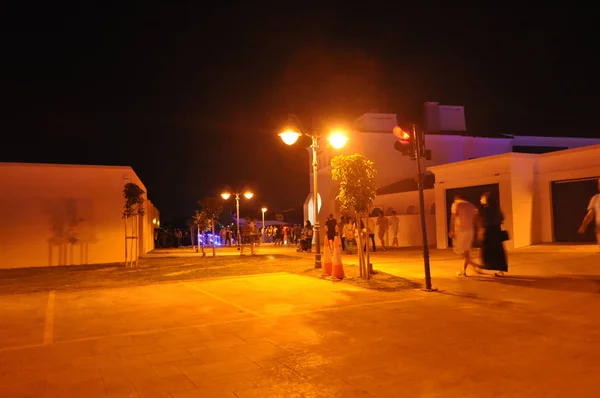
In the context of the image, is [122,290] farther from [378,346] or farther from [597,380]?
[597,380]

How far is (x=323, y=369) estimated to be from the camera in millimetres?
4707

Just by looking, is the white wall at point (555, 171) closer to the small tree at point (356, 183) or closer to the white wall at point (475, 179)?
the white wall at point (475, 179)

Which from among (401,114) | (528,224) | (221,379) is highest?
(401,114)

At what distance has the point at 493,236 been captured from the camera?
1012 cm

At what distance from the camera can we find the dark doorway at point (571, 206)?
15562 mm

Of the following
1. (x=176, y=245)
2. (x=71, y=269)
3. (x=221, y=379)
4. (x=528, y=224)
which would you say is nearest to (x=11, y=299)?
(x=71, y=269)

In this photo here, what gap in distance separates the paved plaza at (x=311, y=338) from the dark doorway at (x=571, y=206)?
5783 millimetres

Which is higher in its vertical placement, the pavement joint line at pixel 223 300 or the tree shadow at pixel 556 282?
the tree shadow at pixel 556 282

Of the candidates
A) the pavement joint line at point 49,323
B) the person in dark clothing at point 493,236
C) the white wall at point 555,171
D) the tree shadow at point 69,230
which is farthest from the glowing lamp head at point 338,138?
the tree shadow at point 69,230

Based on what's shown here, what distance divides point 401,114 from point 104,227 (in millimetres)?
12899

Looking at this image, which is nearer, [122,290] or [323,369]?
[323,369]

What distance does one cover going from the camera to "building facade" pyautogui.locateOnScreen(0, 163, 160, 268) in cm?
1691

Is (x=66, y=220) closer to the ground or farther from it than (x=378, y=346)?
farther from it

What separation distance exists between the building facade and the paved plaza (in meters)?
6.84
